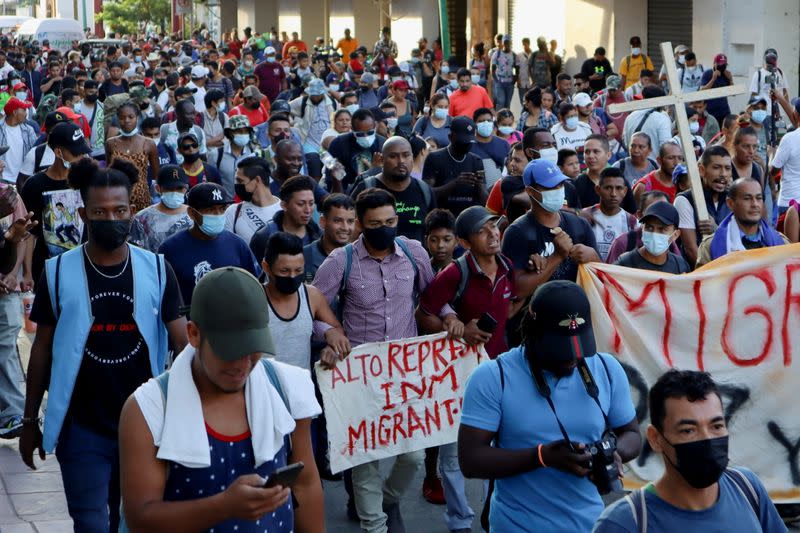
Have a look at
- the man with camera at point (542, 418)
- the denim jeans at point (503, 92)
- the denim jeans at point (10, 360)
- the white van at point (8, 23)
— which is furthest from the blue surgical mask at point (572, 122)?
the white van at point (8, 23)

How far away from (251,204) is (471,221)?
249cm

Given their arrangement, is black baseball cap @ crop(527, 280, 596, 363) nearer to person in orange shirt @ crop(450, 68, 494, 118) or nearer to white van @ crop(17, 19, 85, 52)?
person in orange shirt @ crop(450, 68, 494, 118)

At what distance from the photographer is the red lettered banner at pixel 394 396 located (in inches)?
263

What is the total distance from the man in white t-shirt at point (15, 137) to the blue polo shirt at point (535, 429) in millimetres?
9521

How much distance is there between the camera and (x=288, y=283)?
632 cm

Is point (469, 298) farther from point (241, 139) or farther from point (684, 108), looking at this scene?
point (241, 139)

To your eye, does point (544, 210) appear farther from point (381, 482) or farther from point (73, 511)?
point (73, 511)

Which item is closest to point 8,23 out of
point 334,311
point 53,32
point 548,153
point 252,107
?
point 53,32

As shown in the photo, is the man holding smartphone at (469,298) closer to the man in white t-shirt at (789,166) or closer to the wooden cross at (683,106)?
the wooden cross at (683,106)

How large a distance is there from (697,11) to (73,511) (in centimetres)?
2004

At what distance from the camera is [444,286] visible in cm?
676

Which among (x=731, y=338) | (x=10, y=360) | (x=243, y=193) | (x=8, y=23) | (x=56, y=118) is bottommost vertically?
(x=10, y=360)

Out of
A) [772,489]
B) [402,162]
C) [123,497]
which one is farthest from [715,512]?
[402,162]

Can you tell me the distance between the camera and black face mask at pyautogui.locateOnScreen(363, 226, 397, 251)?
675cm
